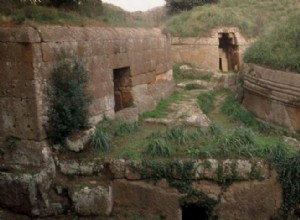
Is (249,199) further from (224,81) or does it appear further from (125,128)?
(224,81)

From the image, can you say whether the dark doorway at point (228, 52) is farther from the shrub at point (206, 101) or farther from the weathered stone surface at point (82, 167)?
the weathered stone surface at point (82, 167)

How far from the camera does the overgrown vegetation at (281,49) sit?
31.0 ft

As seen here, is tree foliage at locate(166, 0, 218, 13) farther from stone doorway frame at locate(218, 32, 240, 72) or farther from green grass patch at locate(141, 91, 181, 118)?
green grass patch at locate(141, 91, 181, 118)

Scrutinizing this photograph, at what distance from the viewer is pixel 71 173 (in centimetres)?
687

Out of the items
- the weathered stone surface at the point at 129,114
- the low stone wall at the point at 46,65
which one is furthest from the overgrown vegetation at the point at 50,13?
the weathered stone surface at the point at 129,114

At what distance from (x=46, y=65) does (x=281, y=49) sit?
6413mm

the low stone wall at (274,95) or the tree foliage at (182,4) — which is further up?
the tree foliage at (182,4)

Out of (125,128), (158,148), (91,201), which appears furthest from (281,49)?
(91,201)

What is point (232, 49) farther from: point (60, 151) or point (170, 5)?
point (60, 151)

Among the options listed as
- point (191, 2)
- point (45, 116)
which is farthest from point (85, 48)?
point (191, 2)

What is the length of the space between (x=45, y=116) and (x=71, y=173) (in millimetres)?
1135

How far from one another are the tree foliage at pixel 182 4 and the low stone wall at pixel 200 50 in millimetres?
3603

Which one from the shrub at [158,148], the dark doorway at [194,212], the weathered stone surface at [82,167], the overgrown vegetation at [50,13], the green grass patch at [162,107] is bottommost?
the dark doorway at [194,212]

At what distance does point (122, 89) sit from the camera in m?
10.0
